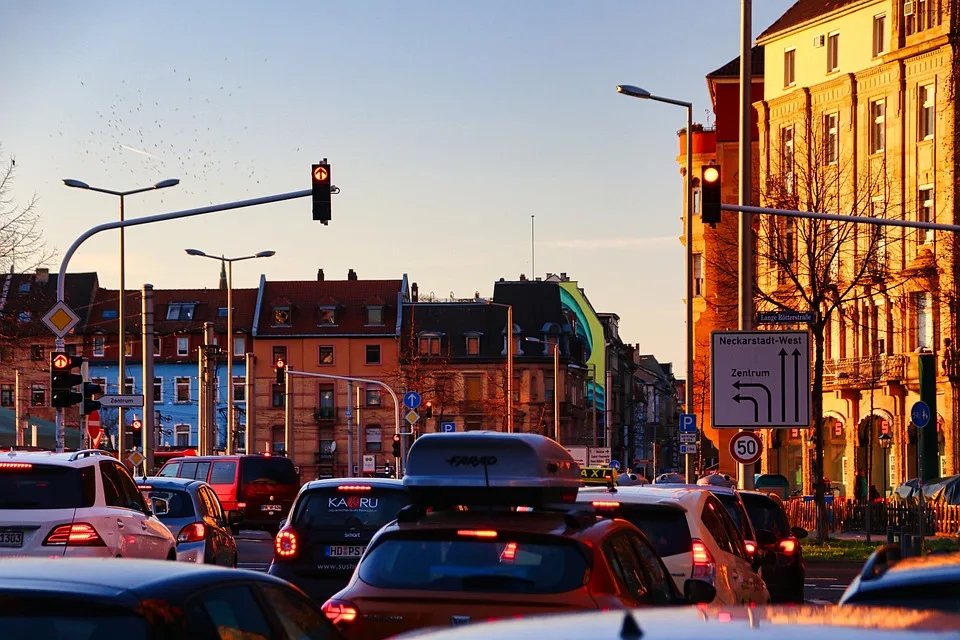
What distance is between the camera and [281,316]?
12588cm

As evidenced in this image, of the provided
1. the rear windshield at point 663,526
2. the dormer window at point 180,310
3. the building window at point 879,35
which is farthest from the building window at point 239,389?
the rear windshield at point 663,526

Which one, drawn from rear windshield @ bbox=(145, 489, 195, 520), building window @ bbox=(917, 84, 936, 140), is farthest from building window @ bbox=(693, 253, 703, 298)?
rear windshield @ bbox=(145, 489, 195, 520)

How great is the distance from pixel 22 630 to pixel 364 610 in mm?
3679

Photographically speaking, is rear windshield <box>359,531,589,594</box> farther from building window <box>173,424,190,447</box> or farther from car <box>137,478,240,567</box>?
building window <box>173,424,190,447</box>

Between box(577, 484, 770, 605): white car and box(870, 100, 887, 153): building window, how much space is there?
5501cm

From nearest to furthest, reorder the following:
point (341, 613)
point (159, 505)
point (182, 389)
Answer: point (341, 613), point (159, 505), point (182, 389)

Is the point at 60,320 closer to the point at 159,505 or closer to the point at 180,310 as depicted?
the point at 159,505

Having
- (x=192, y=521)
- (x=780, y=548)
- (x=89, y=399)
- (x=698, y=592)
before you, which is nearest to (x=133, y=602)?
(x=698, y=592)

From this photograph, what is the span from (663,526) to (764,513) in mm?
8389

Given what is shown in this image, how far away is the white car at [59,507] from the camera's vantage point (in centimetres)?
1670

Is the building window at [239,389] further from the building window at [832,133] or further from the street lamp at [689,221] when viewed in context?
the street lamp at [689,221]

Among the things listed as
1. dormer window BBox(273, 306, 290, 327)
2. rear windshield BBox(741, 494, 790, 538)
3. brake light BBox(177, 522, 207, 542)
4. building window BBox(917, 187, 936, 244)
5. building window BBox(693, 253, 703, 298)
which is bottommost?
brake light BBox(177, 522, 207, 542)

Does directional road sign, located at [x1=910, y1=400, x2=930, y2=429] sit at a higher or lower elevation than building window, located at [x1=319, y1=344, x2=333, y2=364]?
lower

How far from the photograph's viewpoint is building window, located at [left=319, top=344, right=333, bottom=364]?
126 meters
